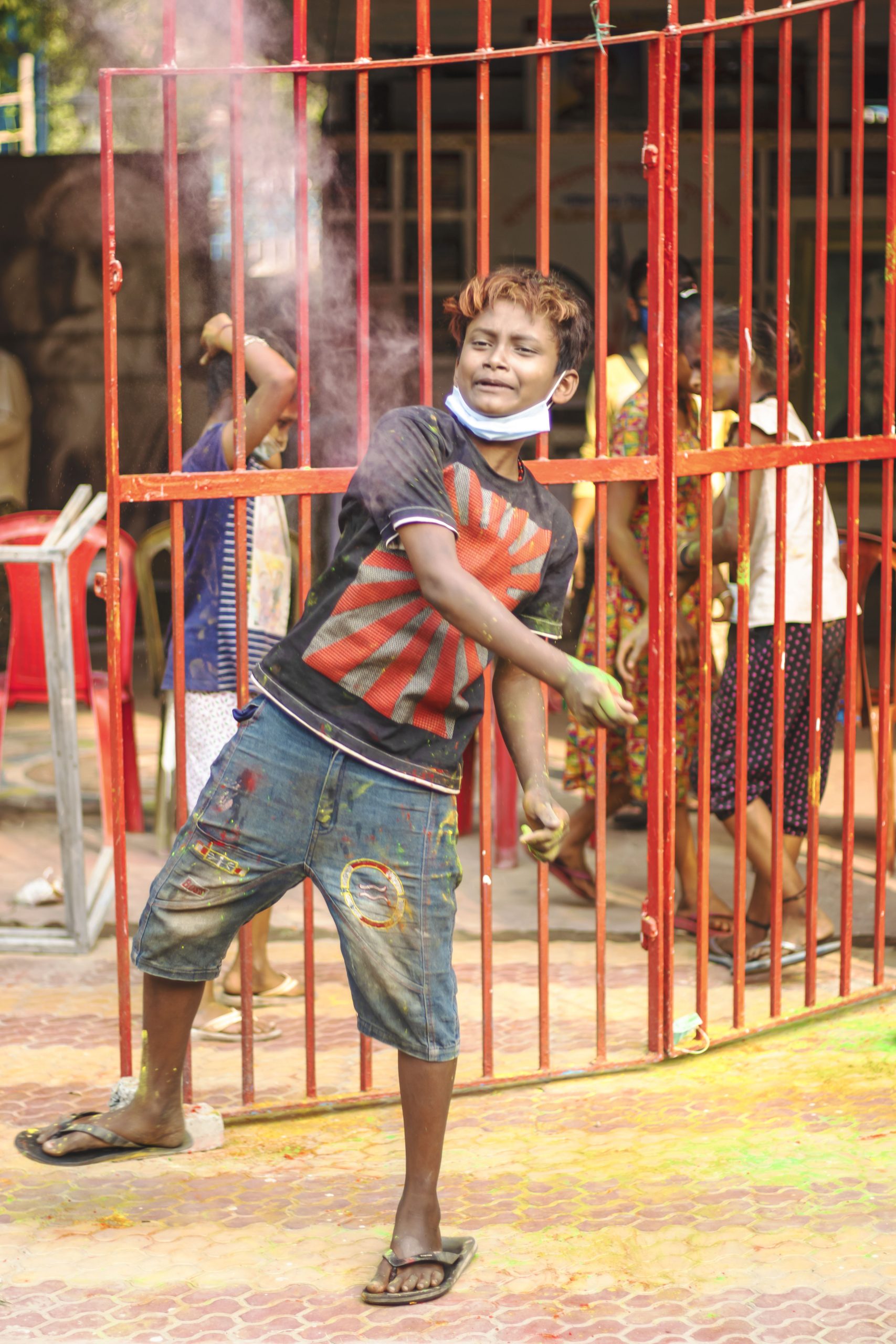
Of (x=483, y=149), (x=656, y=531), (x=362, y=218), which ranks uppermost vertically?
(x=483, y=149)

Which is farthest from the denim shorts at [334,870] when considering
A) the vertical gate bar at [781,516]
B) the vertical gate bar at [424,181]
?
the vertical gate bar at [781,516]

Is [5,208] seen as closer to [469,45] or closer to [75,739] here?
[469,45]

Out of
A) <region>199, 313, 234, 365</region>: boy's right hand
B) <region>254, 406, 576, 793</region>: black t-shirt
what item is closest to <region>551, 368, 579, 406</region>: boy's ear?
<region>254, 406, 576, 793</region>: black t-shirt

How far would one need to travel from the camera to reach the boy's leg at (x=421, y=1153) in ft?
9.00

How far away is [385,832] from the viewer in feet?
9.14

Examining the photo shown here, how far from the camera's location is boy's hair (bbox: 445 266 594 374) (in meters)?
2.79

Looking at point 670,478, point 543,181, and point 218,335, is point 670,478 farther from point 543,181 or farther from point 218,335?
point 218,335

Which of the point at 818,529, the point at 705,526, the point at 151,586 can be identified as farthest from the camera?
the point at 151,586

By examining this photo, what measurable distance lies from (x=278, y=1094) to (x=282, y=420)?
1.64 metres

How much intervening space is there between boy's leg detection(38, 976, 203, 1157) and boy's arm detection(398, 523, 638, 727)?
0.90 m

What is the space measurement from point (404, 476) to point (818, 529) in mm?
1605

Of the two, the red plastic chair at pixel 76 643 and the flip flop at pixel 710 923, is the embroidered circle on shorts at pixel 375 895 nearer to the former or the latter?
the flip flop at pixel 710 923

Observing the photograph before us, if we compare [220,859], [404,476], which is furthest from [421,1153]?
[404,476]

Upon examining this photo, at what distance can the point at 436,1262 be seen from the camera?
2734mm
